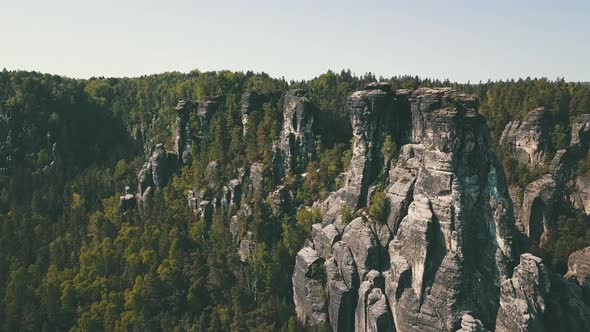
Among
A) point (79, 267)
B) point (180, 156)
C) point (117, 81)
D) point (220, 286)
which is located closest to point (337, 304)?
point (220, 286)

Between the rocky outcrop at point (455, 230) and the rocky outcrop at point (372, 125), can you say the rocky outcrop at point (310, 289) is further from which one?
the rocky outcrop at point (455, 230)

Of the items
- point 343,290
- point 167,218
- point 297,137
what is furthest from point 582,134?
point 167,218

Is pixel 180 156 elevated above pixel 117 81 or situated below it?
below

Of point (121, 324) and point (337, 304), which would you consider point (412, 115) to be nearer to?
point (337, 304)

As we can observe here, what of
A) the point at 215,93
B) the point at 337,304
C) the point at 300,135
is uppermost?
A: the point at 215,93

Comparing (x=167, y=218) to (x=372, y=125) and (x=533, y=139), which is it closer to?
(x=372, y=125)

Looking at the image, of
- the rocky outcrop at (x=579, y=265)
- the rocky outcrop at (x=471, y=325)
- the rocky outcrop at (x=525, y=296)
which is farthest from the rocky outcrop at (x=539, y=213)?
the rocky outcrop at (x=471, y=325)
